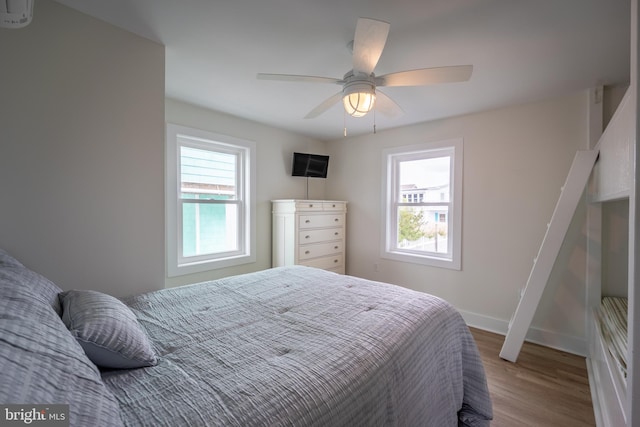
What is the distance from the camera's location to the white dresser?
11.2ft

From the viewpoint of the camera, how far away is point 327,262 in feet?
12.3

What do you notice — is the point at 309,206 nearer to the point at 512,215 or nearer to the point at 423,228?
the point at 423,228

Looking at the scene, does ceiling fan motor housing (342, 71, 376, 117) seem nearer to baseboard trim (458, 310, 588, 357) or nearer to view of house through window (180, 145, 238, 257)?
view of house through window (180, 145, 238, 257)

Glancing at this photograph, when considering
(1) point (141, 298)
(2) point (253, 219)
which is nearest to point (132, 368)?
(1) point (141, 298)

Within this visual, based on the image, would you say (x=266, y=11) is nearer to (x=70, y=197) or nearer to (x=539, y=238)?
(x=70, y=197)

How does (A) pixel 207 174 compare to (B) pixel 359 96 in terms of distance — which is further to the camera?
(A) pixel 207 174

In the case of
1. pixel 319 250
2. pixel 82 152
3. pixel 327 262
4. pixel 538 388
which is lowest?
pixel 538 388

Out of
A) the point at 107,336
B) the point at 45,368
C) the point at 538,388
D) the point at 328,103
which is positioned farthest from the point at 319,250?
the point at 45,368

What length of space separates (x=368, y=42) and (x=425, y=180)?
245cm

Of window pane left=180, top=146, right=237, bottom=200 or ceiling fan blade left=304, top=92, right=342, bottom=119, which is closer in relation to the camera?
ceiling fan blade left=304, top=92, right=342, bottom=119

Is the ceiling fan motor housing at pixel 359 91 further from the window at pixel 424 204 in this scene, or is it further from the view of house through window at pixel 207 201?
the view of house through window at pixel 207 201

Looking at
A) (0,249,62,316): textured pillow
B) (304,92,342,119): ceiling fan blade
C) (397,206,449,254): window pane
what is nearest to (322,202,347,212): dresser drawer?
(397,206,449,254): window pane

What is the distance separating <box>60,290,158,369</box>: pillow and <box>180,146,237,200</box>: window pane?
215 centimetres

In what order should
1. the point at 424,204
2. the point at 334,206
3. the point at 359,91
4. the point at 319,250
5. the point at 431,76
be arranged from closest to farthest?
the point at 431,76
the point at 359,91
the point at 424,204
the point at 319,250
the point at 334,206
